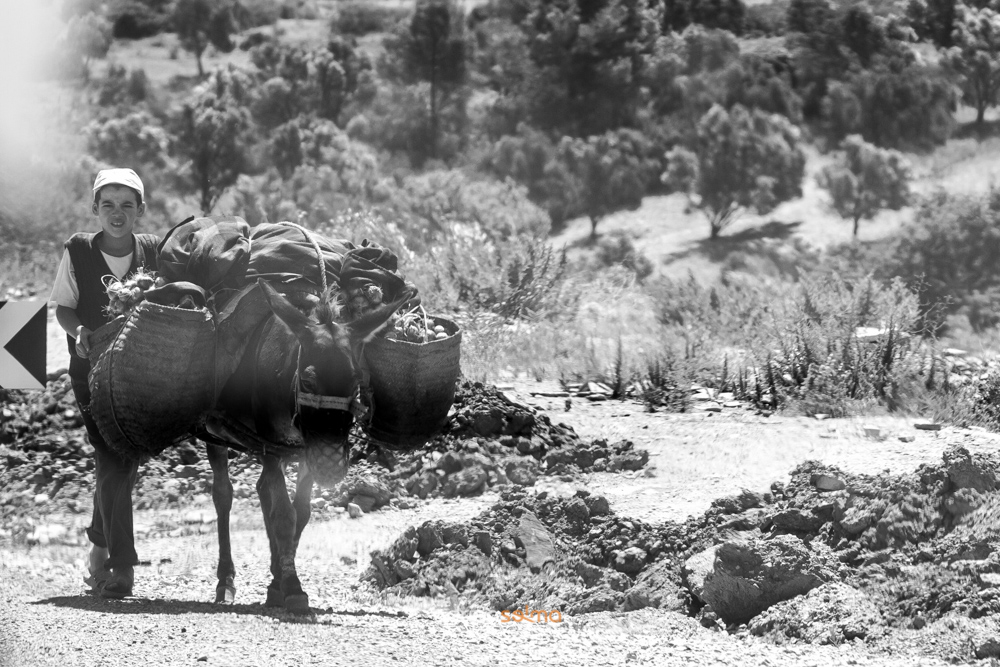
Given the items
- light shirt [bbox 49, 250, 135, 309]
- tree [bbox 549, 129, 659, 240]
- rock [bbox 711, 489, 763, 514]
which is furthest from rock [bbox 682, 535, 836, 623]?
tree [bbox 549, 129, 659, 240]

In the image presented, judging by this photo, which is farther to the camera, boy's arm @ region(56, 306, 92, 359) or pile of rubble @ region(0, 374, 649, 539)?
pile of rubble @ region(0, 374, 649, 539)

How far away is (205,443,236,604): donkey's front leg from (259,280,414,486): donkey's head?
4.25ft

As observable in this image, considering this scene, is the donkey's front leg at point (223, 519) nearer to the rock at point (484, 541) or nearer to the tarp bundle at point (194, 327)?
the tarp bundle at point (194, 327)

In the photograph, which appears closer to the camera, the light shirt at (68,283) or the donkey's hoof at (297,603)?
the donkey's hoof at (297,603)

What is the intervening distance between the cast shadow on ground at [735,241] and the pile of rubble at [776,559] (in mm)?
25486

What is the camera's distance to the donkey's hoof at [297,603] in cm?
581

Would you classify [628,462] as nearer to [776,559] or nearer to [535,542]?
[535,542]

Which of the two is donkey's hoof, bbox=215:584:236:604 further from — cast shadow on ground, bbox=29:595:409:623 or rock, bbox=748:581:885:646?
rock, bbox=748:581:885:646

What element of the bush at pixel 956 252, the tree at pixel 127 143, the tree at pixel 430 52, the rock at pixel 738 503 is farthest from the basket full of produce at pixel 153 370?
the tree at pixel 430 52

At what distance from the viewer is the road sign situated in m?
6.79

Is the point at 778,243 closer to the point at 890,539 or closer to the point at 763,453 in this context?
the point at 763,453

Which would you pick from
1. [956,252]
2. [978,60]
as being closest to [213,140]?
[956,252]

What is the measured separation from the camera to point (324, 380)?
5.17 meters

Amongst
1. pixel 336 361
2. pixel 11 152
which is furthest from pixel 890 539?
pixel 11 152
